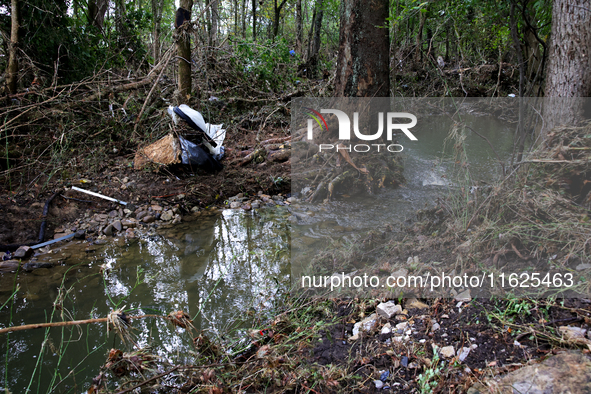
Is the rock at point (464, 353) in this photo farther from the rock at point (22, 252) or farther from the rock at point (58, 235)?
the rock at point (58, 235)

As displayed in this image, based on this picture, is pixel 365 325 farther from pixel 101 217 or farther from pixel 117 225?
pixel 101 217

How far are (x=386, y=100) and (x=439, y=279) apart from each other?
8.85ft

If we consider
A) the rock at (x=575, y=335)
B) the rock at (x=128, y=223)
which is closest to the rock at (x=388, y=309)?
the rock at (x=575, y=335)

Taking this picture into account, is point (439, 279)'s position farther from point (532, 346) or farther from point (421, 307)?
point (532, 346)

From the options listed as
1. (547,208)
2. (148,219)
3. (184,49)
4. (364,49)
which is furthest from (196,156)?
(547,208)

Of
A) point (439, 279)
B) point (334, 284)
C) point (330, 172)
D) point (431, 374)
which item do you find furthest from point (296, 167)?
point (431, 374)

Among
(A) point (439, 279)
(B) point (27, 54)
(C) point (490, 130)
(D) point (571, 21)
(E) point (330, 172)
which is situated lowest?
(A) point (439, 279)

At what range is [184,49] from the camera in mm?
5051

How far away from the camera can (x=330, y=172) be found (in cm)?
430

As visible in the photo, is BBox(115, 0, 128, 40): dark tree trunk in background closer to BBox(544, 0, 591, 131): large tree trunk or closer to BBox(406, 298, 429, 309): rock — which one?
BBox(544, 0, 591, 131): large tree trunk

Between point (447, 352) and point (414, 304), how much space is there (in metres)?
0.41

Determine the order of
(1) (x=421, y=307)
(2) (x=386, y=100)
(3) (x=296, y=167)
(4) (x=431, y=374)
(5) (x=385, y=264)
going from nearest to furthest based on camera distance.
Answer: (4) (x=431, y=374), (1) (x=421, y=307), (5) (x=385, y=264), (2) (x=386, y=100), (3) (x=296, y=167)

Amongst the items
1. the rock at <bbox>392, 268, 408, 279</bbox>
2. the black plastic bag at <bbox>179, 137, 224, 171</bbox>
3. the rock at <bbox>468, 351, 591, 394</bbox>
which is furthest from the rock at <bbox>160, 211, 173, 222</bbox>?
the rock at <bbox>468, 351, 591, 394</bbox>

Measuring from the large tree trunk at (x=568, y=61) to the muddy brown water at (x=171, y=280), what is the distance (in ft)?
2.40
